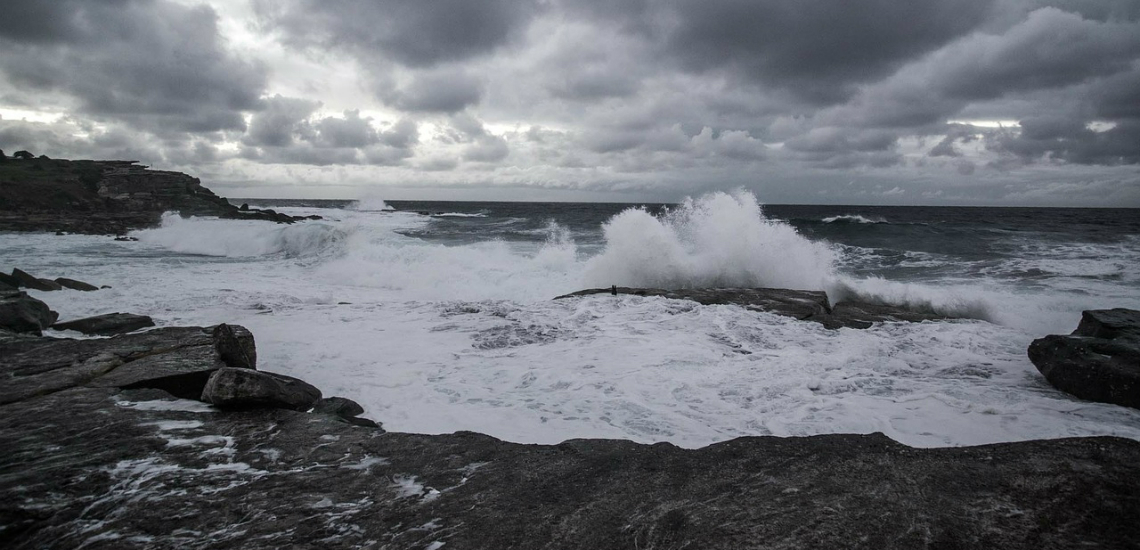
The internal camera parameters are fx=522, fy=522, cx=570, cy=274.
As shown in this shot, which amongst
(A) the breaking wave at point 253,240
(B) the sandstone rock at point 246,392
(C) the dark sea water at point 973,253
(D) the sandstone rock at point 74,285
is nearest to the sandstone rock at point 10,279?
(D) the sandstone rock at point 74,285

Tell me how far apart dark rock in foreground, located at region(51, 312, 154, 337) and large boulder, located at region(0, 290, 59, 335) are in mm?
242

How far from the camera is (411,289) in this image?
13.3m

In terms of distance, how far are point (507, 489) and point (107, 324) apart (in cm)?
728

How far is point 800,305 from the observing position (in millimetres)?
9219

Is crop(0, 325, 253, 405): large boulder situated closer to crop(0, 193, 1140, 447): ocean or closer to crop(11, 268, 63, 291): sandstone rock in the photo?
crop(0, 193, 1140, 447): ocean

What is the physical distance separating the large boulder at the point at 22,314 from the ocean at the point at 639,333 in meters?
1.07

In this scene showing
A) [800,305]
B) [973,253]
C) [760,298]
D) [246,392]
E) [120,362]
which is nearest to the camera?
[246,392]

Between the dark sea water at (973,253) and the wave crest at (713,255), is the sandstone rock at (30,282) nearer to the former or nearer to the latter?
the wave crest at (713,255)

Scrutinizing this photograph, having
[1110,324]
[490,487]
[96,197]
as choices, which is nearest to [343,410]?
[490,487]

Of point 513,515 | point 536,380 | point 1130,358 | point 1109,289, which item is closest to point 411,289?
point 536,380

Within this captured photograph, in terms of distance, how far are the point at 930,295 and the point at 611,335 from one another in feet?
24.8

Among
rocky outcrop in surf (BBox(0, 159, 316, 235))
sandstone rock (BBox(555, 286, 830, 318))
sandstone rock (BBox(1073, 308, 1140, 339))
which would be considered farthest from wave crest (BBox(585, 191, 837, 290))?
rocky outcrop in surf (BBox(0, 159, 316, 235))

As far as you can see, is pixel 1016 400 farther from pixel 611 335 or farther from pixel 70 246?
pixel 70 246

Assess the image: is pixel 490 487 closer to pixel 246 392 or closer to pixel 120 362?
pixel 246 392
